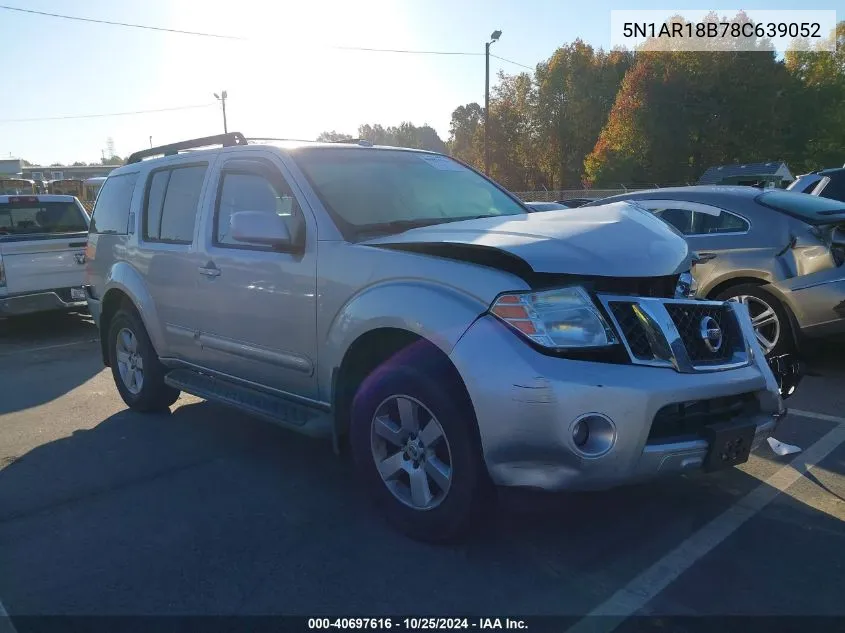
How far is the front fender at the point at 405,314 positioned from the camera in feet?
9.85

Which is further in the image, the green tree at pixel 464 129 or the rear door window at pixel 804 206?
the green tree at pixel 464 129

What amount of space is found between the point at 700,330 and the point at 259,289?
2454 millimetres

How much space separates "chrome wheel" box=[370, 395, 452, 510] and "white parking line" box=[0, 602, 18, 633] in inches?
64.9

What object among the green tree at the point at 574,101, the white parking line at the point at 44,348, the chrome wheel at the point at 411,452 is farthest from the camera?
the green tree at the point at 574,101

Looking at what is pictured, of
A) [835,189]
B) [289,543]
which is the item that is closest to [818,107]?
[835,189]

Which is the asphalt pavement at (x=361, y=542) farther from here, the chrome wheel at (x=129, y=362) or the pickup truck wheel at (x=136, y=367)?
the chrome wheel at (x=129, y=362)

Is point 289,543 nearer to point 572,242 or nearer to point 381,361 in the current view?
point 381,361

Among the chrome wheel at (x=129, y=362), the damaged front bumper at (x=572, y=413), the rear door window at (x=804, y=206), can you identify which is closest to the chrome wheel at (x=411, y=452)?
the damaged front bumper at (x=572, y=413)

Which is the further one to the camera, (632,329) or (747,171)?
(747,171)

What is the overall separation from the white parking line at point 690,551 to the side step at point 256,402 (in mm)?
1626

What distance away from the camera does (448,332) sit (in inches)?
118

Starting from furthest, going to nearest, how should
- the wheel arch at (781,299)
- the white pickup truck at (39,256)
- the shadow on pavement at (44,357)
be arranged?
the white pickup truck at (39,256)
the shadow on pavement at (44,357)
the wheel arch at (781,299)

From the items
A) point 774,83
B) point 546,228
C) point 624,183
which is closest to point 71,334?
point 546,228

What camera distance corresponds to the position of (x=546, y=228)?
3379 millimetres
